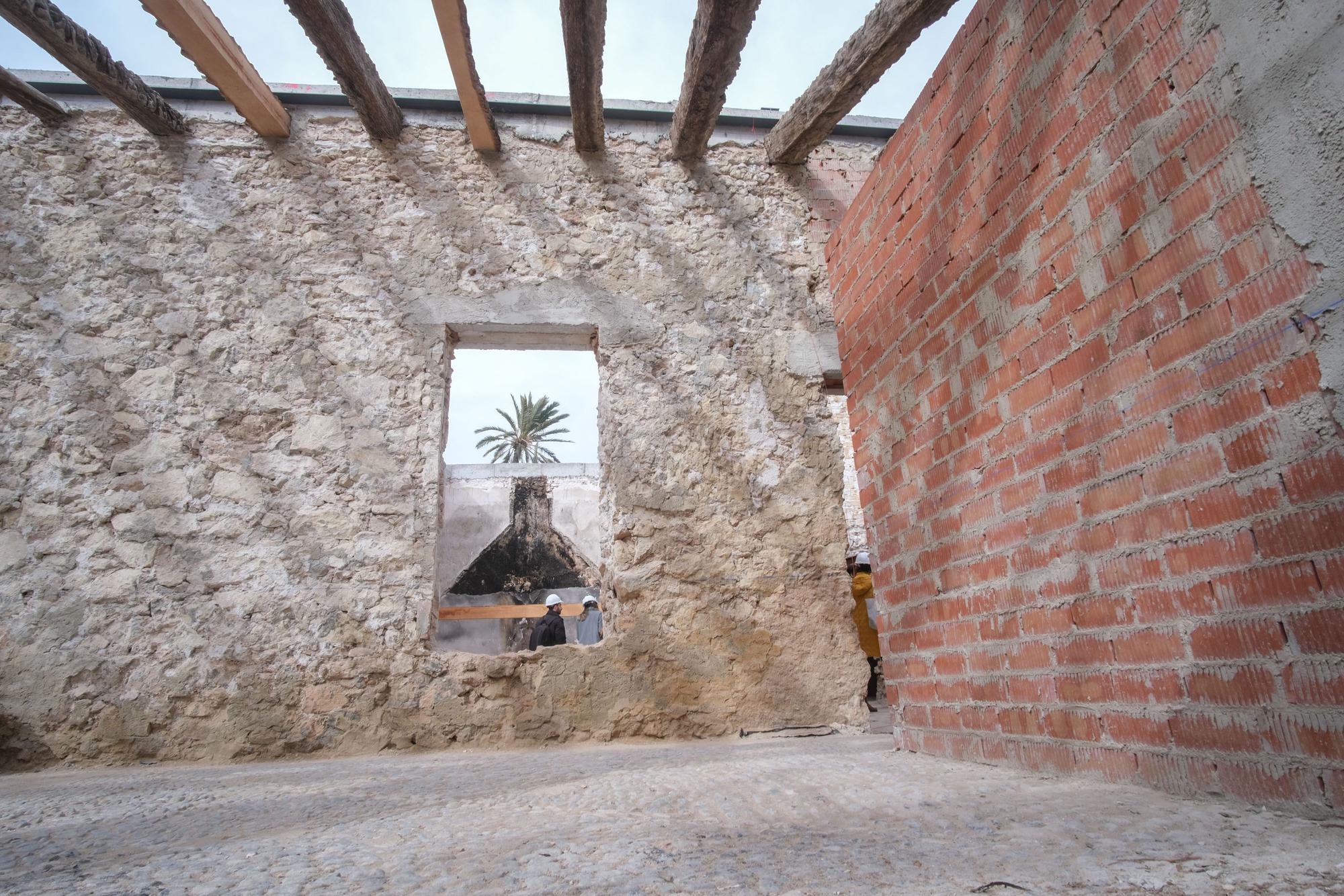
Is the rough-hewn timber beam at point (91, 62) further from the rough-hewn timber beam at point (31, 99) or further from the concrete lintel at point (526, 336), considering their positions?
the concrete lintel at point (526, 336)

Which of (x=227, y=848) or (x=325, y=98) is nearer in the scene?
(x=227, y=848)

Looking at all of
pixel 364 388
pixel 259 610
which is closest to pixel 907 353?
pixel 364 388

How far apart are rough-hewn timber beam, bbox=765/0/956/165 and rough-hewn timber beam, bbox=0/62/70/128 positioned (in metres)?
4.00

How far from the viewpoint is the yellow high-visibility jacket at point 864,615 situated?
408 centimetres

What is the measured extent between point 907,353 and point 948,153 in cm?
66

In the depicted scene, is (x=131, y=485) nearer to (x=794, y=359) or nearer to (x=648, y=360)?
(x=648, y=360)

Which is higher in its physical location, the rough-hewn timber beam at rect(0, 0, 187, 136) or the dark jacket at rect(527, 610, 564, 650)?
the rough-hewn timber beam at rect(0, 0, 187, 136)

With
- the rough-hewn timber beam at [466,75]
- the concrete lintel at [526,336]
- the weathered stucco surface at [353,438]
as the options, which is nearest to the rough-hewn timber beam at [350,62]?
the weathered stucco surface at [353,438]

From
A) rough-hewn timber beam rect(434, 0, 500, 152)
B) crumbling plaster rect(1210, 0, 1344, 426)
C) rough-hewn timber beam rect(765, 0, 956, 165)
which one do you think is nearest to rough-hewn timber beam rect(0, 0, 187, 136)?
rough-hewn timber beam rect(434, 0, 500, 152)

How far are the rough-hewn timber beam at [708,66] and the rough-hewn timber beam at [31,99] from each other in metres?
3.39

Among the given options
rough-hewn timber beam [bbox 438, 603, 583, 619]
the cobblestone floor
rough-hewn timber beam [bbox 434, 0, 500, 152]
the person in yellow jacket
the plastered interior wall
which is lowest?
the cobblestone floor

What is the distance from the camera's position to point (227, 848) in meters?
1.35

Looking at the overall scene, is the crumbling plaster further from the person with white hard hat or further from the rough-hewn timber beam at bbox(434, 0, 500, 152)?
the person with white hard hat

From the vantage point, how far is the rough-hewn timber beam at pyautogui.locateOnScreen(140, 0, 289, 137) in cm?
310
